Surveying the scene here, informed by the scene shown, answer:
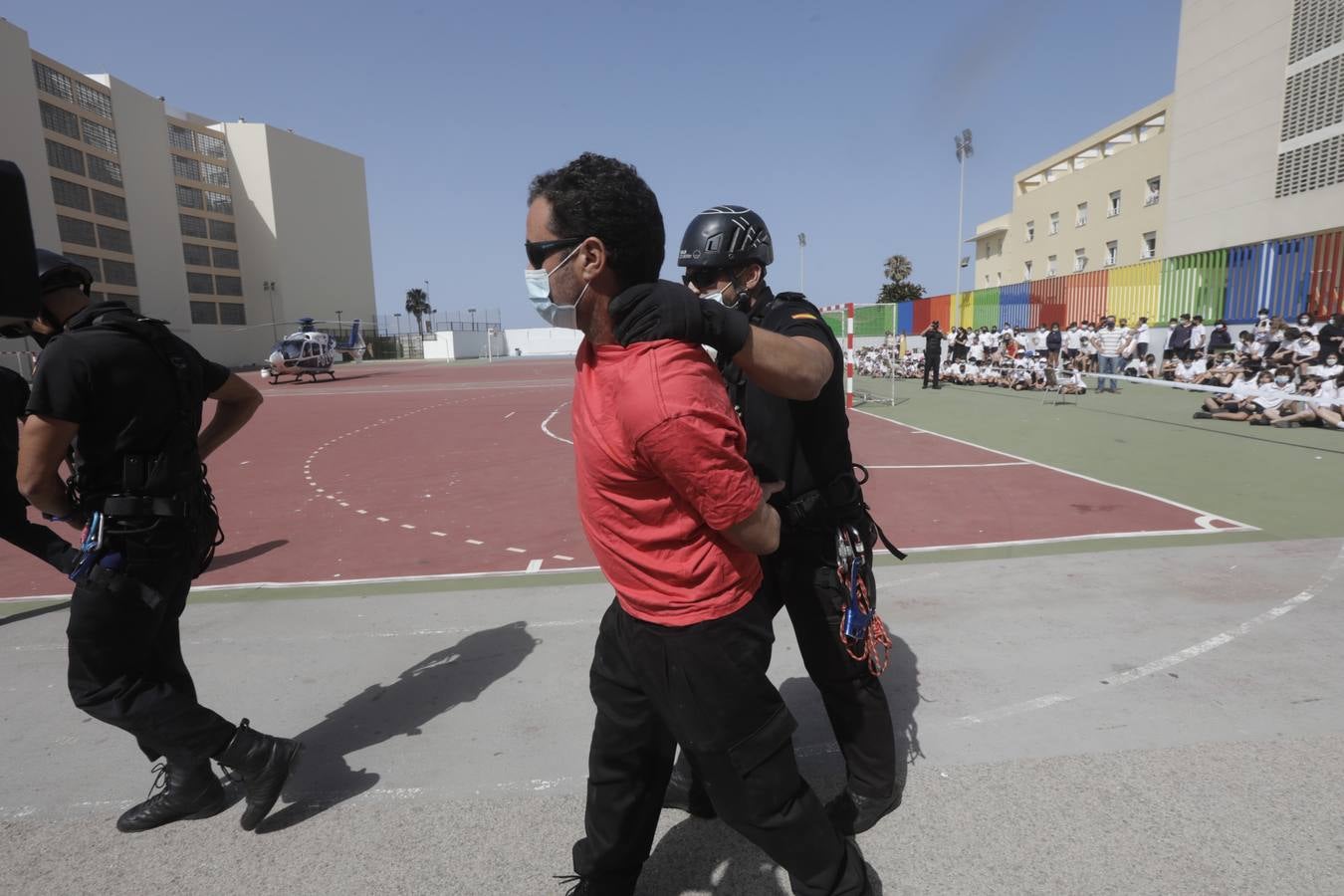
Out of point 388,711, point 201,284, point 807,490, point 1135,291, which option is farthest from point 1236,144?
point 201,284

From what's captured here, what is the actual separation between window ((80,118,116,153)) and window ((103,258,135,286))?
718 cm

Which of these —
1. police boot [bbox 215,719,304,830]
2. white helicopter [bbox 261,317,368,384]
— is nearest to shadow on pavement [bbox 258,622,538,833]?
police boot [bbox 215,719,304,830]

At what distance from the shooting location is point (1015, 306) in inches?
1148

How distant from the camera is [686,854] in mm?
2477

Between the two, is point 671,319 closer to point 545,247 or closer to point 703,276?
point 545,247

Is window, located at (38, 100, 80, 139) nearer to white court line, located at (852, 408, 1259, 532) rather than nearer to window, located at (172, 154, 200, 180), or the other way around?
window, located at (172, 154, 200, 180)

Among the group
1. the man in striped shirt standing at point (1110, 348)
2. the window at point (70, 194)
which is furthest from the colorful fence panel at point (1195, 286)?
the window at point (70, 194)

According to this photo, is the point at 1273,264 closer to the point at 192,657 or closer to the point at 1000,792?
the point at 1000,792

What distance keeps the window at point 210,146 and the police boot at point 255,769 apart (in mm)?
69238

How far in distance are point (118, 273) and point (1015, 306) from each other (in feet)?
171

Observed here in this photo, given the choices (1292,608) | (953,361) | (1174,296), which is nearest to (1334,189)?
(1174,296)

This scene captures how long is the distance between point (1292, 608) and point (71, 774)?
19.3 ft

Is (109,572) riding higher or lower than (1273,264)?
lower

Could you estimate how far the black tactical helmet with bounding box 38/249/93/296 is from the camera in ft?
8.20
